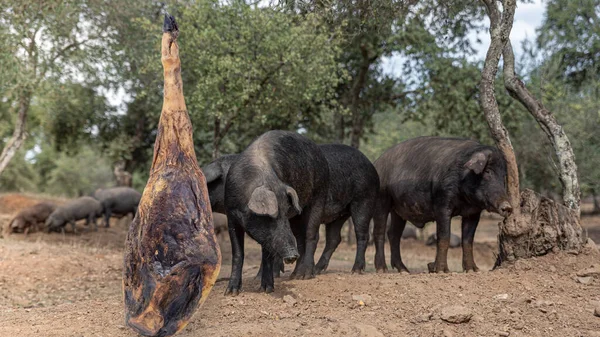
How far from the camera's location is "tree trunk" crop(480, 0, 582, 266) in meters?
7.91

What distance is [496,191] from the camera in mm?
8383

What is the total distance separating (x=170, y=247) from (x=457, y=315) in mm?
3041

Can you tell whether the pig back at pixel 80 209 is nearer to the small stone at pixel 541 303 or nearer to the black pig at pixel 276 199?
the black pig at pixel 276 199

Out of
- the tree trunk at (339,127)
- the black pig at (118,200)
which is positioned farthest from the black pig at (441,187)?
the black pig at (118,200)

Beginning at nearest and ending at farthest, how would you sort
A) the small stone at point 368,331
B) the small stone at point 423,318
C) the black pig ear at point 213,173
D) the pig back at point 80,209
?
the small stone at point 368,331 < the small stone at point 423,318 < the black pig ear at point 213,173 < the pig back at point 80,209

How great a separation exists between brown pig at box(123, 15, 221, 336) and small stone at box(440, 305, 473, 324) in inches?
98.6

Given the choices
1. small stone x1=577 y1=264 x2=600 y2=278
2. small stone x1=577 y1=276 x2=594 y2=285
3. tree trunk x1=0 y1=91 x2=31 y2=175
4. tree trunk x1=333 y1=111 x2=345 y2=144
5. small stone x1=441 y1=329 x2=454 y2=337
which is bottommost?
small stone x1=441 y1=329 x2=454 y2=337

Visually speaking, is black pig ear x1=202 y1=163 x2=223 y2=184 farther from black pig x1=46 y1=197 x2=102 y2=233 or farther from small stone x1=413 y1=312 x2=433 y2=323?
black pig x1=46 y1=197 x2=102 y2=233

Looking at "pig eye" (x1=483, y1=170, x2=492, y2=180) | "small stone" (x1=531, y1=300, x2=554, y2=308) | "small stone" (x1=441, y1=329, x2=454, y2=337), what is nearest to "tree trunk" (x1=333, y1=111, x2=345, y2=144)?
"pig eye" (x1=483, y1=170, x2=492, y2=180)

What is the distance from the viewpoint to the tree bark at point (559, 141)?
27.4 ft

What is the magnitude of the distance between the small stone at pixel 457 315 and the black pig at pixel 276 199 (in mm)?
1708

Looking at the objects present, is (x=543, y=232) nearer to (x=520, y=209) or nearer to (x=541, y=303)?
(x=520, y=209)

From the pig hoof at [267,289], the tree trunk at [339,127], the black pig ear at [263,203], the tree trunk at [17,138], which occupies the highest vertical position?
the tree trunk at [339,127]

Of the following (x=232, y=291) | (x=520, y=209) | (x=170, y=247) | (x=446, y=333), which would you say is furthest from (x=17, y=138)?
(x=446, y=333)
